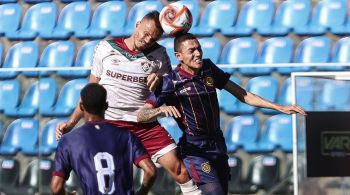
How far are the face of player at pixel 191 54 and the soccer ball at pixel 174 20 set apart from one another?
231mm

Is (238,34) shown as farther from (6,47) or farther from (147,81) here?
(147,81)

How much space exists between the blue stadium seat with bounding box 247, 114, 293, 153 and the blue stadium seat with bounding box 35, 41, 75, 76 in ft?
14.1

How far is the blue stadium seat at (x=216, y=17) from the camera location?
41.5ft

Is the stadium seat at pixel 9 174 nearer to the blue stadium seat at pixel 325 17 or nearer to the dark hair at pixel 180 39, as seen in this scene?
the dark hair at pixel 180 39

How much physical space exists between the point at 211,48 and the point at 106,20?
1913mm

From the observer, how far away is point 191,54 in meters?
7.08

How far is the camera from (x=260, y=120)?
9336mm

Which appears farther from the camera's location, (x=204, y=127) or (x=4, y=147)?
(x=4, y=147)

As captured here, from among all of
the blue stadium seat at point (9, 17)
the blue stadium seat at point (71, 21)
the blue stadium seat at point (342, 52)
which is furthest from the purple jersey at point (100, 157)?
the blue stadium seat at point (9, 17)

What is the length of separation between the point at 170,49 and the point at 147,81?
5.01 metres

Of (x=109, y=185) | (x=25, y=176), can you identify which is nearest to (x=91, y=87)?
(x=109, y=185)

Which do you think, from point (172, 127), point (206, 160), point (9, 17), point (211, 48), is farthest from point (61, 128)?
point (9, 17)

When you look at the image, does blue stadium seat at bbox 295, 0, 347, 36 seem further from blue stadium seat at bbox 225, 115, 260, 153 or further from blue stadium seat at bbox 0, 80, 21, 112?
blue stadium seat at bbox 0, 80, 21, 112

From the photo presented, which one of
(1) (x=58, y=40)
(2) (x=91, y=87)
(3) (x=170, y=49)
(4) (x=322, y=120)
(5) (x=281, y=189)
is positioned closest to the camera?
(2) (x=91, y=87)
